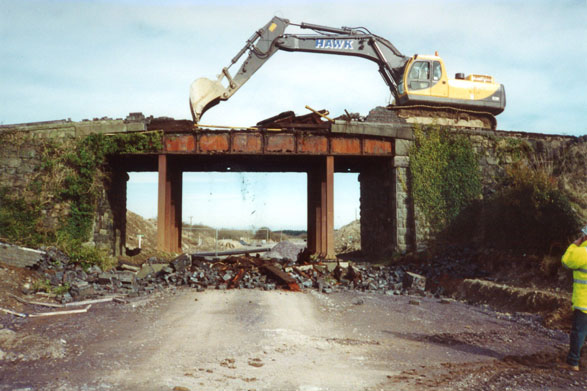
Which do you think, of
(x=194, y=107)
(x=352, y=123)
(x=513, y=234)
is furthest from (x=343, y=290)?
(x=194, y=107)

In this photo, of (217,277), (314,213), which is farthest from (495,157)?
(217,277)

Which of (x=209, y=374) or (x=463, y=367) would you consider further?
(x=463, y=367)

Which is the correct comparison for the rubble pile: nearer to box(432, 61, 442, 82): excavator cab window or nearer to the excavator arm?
the excavator arm

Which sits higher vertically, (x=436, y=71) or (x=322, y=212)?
(x=436, y=71)

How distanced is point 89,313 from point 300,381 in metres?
5.37

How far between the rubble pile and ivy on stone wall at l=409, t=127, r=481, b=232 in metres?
3.19

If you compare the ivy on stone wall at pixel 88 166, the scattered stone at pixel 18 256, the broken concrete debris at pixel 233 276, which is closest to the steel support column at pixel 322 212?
the broken concrete debris at pixel 233 276

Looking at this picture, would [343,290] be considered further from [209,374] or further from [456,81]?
[456,81]

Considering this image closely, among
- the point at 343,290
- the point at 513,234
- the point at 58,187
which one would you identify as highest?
the point at 58,187

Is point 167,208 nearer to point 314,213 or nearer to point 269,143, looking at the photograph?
point 269,143

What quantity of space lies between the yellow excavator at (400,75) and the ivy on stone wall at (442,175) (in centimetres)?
121

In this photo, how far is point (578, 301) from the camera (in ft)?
18.7

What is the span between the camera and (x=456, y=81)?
1709 centimetres

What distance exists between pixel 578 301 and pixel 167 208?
508 inches
